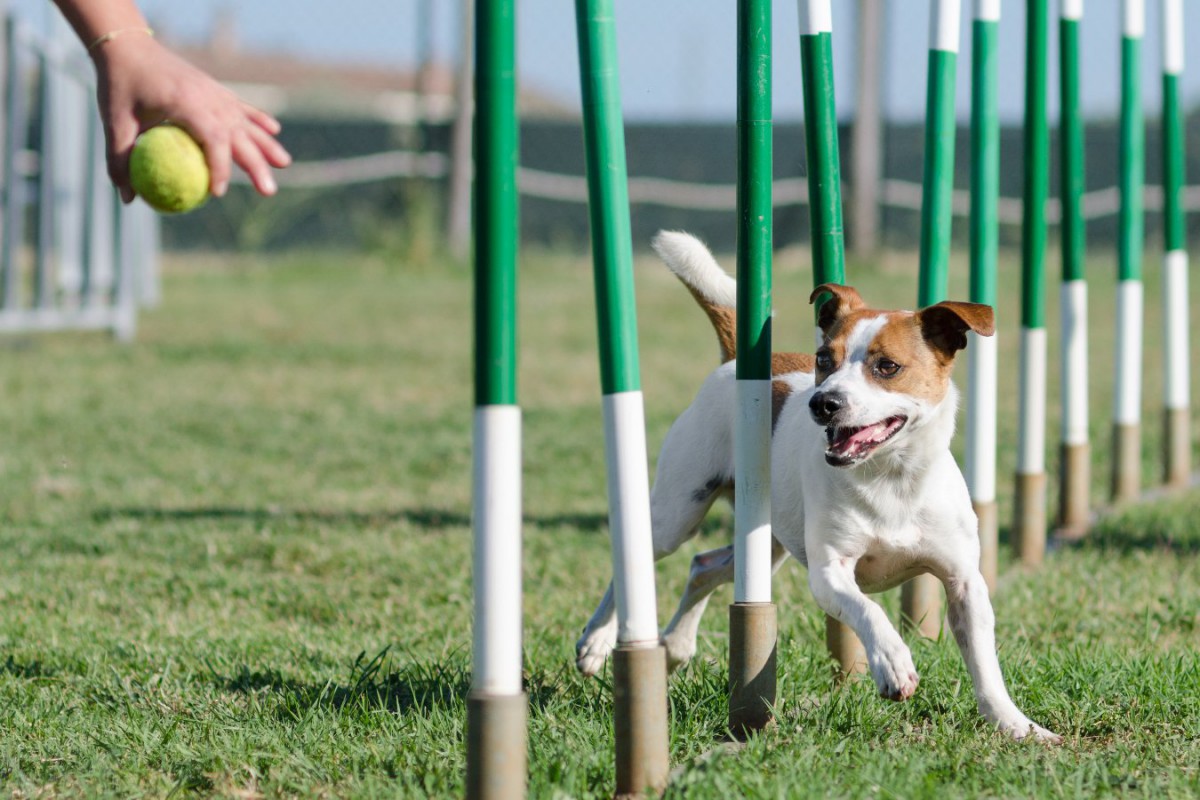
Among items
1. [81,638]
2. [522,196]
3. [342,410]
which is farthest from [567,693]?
[522,196]

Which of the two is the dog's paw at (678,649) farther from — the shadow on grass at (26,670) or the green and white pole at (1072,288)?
the green and white pole at (1072,288)

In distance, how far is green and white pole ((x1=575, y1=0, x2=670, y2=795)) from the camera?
253cm

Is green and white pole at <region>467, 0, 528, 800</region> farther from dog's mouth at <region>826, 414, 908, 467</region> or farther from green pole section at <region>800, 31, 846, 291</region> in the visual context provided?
green pole section at <region>800, 31, 846, 291</region>

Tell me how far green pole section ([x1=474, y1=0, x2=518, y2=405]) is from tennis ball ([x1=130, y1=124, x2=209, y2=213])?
0.45m

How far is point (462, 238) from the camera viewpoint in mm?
18109

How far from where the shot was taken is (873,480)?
10.8ft

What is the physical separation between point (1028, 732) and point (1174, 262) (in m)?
3.71

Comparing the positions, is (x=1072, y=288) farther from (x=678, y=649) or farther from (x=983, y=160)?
(x=678, y=649)

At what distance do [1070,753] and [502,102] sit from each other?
170 cm

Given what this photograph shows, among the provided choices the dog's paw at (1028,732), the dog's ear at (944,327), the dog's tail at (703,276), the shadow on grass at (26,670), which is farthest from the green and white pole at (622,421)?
the shadow on grass at (26,670)

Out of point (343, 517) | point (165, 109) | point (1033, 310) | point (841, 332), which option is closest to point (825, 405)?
point (841, 332)

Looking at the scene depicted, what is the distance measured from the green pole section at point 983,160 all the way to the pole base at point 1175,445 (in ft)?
7.46

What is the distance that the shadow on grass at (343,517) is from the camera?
5809mm

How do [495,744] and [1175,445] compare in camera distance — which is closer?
[495,744]
